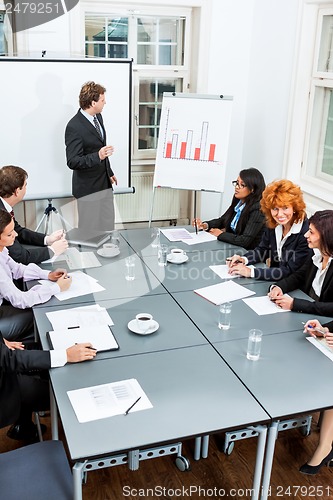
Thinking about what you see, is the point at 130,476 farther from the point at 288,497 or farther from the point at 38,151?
the point at 38,151

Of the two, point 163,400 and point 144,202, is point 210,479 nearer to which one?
point 163,400

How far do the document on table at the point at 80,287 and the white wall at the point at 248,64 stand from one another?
2331mm

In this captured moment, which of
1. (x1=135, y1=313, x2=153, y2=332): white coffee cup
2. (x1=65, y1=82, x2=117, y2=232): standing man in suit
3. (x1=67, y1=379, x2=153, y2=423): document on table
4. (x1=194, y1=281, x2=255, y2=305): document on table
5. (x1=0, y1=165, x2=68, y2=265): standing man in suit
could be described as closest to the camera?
(x1=67, y1=379, x2=153, y2=423): document on table

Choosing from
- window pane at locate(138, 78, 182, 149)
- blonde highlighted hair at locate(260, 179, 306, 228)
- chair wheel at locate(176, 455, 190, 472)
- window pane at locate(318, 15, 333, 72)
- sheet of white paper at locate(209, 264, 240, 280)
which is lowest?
chair wheel at locate(176, 455, 190, 472)

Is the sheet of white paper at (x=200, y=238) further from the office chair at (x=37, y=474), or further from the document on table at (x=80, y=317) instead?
the office chair at (x=37, y=474)

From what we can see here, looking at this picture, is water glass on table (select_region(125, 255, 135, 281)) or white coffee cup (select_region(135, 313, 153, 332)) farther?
water glass on table (select_region(125, 255, 135, 281))

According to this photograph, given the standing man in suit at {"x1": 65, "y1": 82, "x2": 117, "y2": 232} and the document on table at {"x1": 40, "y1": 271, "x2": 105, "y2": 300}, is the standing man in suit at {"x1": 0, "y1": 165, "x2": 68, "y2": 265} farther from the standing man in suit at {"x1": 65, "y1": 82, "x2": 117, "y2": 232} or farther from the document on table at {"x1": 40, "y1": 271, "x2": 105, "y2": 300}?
the standing man in suit at {"x1": 65, "y1": 82, "x2": 117, "y2": 232}

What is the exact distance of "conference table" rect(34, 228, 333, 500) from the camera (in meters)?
1.82

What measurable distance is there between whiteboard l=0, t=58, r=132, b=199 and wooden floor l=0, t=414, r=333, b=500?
8.33ft

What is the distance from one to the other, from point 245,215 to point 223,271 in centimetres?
75

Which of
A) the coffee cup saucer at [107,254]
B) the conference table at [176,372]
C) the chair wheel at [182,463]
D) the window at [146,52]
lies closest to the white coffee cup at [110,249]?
the coffee cup saucer at [107,254]

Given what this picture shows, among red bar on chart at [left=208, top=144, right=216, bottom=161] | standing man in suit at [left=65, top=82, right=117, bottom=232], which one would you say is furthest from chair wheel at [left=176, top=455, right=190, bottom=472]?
red bar on chart at [left=208, top=144, right=216, bottom=161]

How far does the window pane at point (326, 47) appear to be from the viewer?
14.2 ft

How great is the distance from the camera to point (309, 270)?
119 inches
